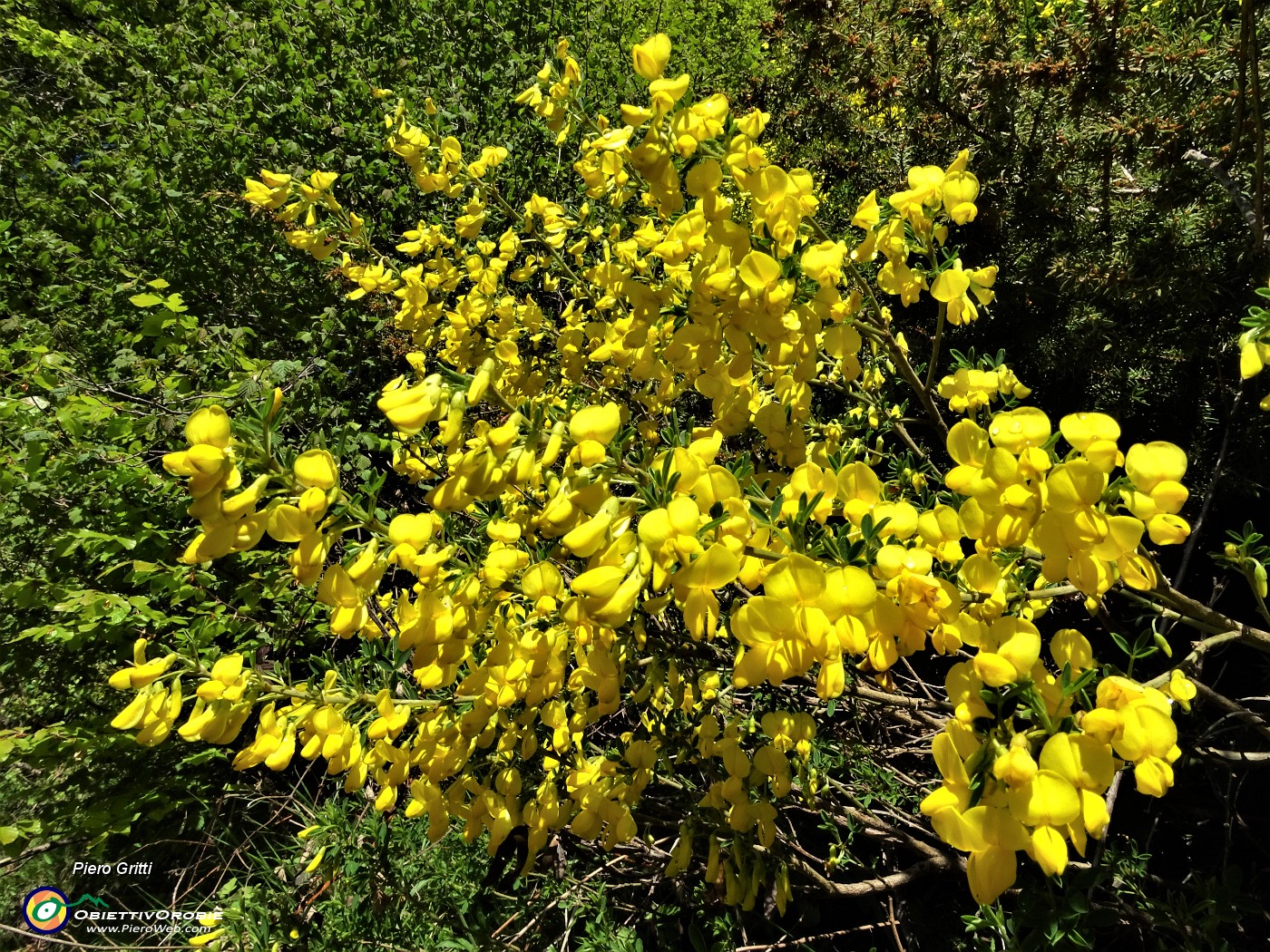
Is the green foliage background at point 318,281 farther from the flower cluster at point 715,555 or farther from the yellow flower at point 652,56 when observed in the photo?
the yellow flower at point 652,56

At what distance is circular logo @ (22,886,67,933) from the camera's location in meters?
2.85

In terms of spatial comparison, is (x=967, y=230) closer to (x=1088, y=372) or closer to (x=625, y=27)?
(x=1088, y=372)

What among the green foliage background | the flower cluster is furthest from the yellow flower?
the green foliage background

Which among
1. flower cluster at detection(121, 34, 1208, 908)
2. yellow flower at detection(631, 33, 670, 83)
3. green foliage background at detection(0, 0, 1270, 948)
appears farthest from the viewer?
green foliage background at detection(0, 0, 1270, 948)

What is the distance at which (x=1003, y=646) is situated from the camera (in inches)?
33.2

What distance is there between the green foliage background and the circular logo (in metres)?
0.11

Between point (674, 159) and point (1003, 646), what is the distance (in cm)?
97

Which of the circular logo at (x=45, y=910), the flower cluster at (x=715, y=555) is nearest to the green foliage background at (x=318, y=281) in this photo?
the circular logo at (x=45, y=910)

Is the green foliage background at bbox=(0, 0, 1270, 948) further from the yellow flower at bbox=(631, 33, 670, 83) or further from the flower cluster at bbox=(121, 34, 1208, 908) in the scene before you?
the yellow flower at bbox=(631, 33, 670, 83)

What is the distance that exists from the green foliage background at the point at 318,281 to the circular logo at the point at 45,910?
11cm

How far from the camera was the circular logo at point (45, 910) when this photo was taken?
112 inches

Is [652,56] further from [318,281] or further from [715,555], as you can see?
[318,281]

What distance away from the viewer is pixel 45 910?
9.49 ft

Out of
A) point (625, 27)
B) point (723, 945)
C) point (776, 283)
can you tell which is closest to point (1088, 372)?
point (776, 283)
